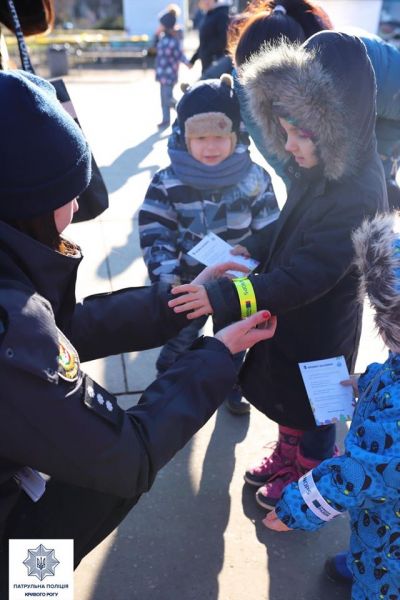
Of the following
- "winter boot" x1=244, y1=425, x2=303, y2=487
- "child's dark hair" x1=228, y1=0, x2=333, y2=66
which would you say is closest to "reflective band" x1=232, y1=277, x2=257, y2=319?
"winter boot" x1=244, y1=425, x2=303, y2=487

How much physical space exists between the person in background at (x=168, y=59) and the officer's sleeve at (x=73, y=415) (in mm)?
7762

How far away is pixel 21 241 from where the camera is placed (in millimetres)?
1334

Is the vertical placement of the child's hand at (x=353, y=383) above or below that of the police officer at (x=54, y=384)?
below

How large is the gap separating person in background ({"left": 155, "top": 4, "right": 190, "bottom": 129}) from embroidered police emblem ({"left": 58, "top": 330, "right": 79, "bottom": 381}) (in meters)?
7.86

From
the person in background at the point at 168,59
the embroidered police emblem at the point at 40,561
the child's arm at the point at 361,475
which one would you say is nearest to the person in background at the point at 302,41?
the child's arm at the point at 361,475

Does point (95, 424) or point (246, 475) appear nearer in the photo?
point (95, 424)

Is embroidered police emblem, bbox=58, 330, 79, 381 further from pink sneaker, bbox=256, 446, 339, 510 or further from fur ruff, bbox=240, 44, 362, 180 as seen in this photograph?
pink sneaker, bbox=256, 446, 339, 510

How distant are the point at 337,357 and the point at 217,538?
85cm

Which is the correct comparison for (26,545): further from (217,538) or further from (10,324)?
(217,538)

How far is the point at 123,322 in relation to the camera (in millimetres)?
2020

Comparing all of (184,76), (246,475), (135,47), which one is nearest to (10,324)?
(246,475)

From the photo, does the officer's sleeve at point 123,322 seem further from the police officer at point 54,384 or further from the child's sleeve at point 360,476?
the child's sleeve at point 360,476

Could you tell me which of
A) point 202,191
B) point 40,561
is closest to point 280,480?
point 40,561

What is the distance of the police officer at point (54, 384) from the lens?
1.25 meters
